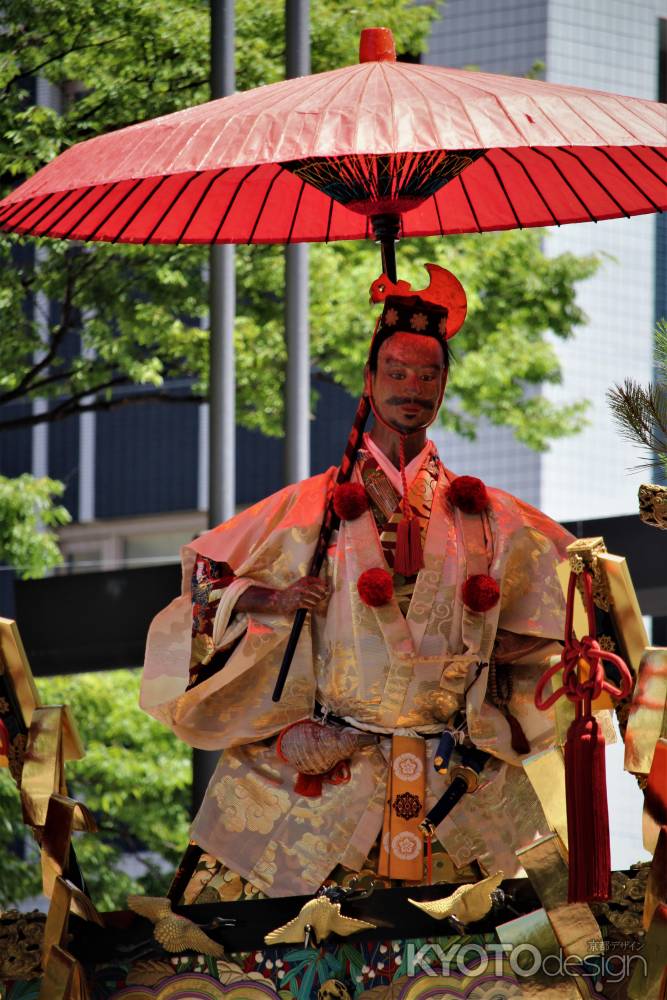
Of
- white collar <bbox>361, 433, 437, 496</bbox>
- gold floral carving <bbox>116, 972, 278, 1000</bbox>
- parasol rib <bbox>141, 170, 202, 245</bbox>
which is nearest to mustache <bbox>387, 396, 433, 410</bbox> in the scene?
white collar <bbox>361, 433, 437, 496</bbox>

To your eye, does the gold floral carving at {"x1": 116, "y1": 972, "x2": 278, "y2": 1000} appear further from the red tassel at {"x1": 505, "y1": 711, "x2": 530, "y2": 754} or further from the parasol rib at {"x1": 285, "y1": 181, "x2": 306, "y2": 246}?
the parasol rib at {"x1": 285, "y1": 181, "x2": 306, "y2": 246}

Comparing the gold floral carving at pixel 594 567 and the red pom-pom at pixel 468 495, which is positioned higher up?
the red pom-pom at pixel 468 495

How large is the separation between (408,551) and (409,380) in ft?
1.37

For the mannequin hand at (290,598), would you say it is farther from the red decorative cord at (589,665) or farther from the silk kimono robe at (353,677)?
the red decorative cord at (589,665)

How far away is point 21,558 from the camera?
466 inches

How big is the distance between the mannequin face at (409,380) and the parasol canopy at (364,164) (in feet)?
1.03

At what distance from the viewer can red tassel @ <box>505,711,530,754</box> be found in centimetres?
450

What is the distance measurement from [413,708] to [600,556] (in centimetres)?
94

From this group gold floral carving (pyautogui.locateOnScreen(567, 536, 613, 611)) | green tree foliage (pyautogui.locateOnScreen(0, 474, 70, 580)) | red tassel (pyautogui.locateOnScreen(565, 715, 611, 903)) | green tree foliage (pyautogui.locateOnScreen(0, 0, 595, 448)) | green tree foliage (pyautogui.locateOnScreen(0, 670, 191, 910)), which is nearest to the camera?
red tassel (pyautogui.locateOnScreen(565, 715, 611, 903))

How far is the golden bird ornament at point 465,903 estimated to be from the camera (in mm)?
3663

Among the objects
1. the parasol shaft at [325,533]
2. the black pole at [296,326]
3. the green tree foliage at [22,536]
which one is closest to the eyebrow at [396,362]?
the parasol shaft at [325,533]

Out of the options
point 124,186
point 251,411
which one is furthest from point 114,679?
point 124,186

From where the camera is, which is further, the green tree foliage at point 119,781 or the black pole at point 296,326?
the green tree foliage at point 119,781

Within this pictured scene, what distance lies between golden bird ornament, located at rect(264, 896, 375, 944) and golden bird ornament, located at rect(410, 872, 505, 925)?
0.47ft
